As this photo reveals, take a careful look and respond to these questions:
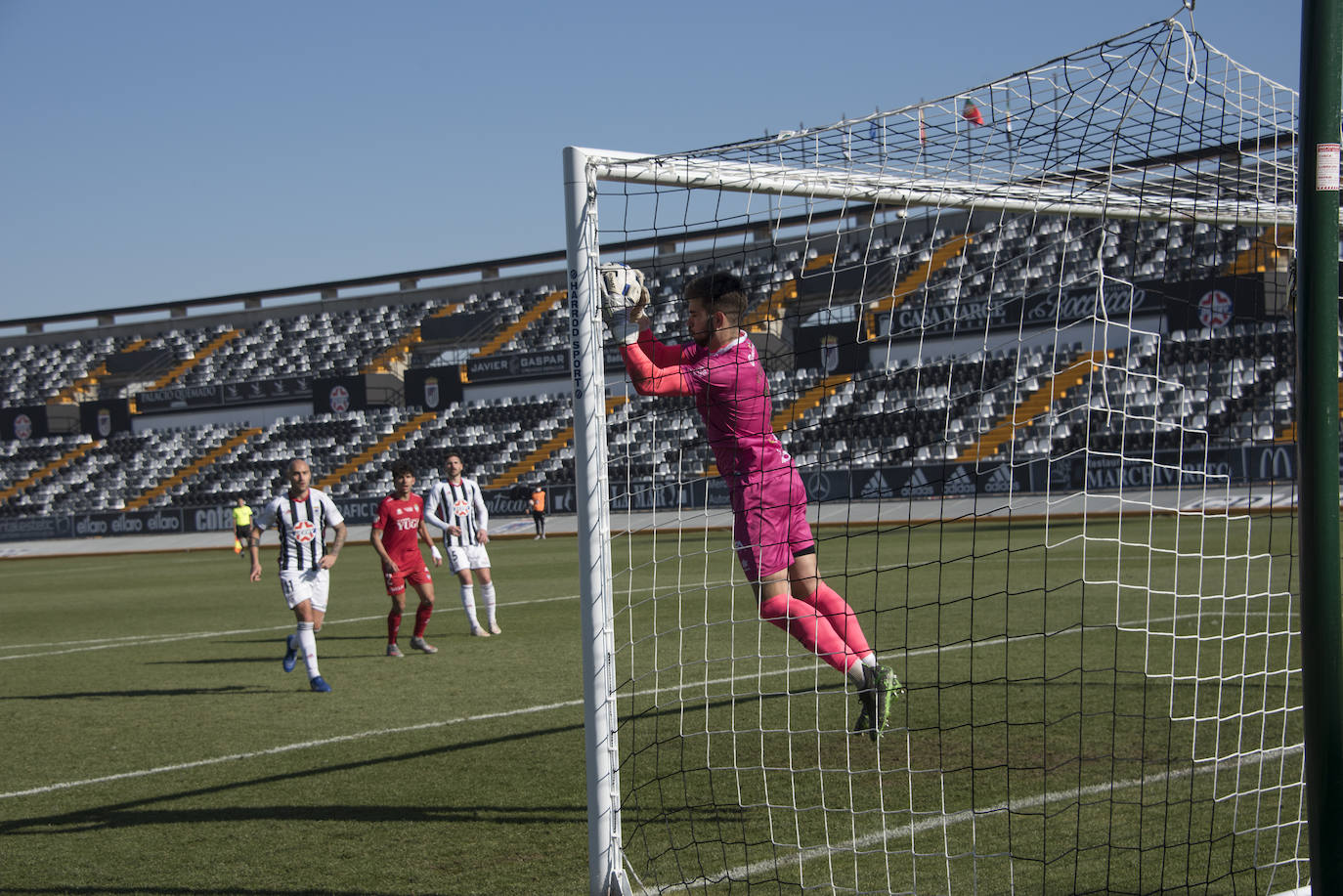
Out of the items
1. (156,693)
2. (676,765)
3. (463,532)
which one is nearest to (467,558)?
(463,532)

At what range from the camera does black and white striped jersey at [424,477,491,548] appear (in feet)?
41.0

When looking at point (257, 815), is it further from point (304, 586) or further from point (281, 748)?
point (304, 586)

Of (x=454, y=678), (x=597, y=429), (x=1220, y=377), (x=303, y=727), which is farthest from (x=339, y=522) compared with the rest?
(x=1220, y=377)

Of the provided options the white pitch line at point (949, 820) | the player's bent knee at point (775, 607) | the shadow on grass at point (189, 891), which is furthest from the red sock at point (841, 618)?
the shadow on grass at point (189, 891)

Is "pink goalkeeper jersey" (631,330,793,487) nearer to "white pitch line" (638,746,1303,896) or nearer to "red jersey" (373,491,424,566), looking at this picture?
"white pitch line" (638,746,1303,896)

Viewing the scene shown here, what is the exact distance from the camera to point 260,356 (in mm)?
50062

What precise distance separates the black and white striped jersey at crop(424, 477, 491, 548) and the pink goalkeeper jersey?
772cm

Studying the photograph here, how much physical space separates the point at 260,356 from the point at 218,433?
442 cm

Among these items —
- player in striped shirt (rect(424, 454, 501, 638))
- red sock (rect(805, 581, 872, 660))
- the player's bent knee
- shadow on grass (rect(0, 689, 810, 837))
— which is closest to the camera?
the player's bent knee

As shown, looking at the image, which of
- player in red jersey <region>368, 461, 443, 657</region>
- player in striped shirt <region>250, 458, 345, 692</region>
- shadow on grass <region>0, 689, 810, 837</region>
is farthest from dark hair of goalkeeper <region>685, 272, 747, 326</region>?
player in red jersey <region>368, 461, 443, 657</region>

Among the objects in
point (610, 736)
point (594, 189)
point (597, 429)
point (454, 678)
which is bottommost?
point (454, 678)

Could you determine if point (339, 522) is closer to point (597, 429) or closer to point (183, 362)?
point (597, 429)

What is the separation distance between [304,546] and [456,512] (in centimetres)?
293

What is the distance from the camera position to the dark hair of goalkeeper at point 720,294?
15.9 ft
